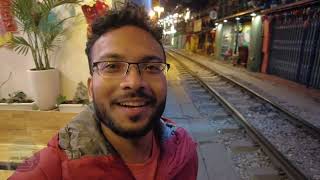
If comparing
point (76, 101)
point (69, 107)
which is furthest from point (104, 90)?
point (76, 101)

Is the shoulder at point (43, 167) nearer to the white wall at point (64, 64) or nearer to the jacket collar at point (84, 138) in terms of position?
the jacket collar at point (84, 138)

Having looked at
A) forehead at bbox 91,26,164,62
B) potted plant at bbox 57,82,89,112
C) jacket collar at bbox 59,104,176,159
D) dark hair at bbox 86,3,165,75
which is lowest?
potted plant at bbox 57,82,89,112

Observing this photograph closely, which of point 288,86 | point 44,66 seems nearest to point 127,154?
point 44,66

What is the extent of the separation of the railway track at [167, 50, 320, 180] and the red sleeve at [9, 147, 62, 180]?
3.65 meters

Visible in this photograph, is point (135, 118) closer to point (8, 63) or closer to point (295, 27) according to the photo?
point (8, 63)

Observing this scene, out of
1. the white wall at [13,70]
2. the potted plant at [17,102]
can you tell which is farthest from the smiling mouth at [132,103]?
the white wall at [13,70]

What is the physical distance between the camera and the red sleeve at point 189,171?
53.4 inches

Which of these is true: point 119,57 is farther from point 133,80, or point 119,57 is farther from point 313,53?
point 313,53

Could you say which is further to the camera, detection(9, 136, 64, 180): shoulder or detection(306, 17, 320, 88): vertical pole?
detection(306, 17, 320, 88): vertical pole

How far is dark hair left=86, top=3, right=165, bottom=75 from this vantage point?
4.10ft

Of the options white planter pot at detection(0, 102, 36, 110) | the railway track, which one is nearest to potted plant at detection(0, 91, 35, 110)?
white planter pot at detection(0, 102, 36, 110)

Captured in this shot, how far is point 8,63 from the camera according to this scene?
12.9ft

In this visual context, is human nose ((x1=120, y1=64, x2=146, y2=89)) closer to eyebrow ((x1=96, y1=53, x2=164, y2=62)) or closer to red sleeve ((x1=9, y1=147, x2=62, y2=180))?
eyebrow ((x1=96, y1=53, x2=164, y2=62))

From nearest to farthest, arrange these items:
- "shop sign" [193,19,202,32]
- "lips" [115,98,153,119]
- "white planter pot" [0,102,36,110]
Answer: "lips" [115,98,153,119], "white planter pot" [0,102,36,110], "shop sign" [193,19,202,32]
